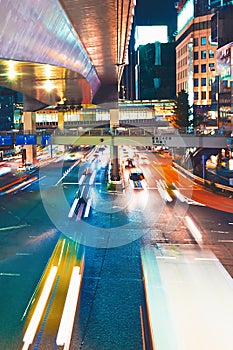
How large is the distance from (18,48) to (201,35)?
85.0 metres

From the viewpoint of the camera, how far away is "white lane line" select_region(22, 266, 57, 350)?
10.2 meters

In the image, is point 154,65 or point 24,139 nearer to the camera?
point 24,139

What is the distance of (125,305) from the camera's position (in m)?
12.3

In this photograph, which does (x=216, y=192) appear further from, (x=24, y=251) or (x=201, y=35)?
(x=201, y=35)

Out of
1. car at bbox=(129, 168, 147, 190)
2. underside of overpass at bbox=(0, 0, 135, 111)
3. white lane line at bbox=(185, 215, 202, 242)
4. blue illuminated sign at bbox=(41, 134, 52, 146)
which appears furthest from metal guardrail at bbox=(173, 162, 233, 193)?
underside of overpass at bbox=(0, 0, 135, 111)

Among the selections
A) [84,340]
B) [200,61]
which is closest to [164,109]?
[200,61]

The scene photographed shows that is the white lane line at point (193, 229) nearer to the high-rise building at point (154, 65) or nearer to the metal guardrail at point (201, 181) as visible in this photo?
the metal guardrail at point (201, 181)

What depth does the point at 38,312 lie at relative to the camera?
1164 cm

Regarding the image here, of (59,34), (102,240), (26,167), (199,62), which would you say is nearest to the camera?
(59,34)

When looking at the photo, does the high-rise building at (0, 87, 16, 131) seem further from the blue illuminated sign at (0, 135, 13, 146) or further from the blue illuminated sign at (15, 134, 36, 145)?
the blue illuminated sign at (0, 135, 13, 146)

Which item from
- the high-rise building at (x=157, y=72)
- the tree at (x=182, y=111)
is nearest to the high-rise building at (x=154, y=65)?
the high-rise building at (x=157, y=72)

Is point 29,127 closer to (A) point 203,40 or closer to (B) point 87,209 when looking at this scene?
(B) point 87,209

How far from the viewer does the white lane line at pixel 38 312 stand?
33.4 feet

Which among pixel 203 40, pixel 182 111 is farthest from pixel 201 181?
pixel 203 40
